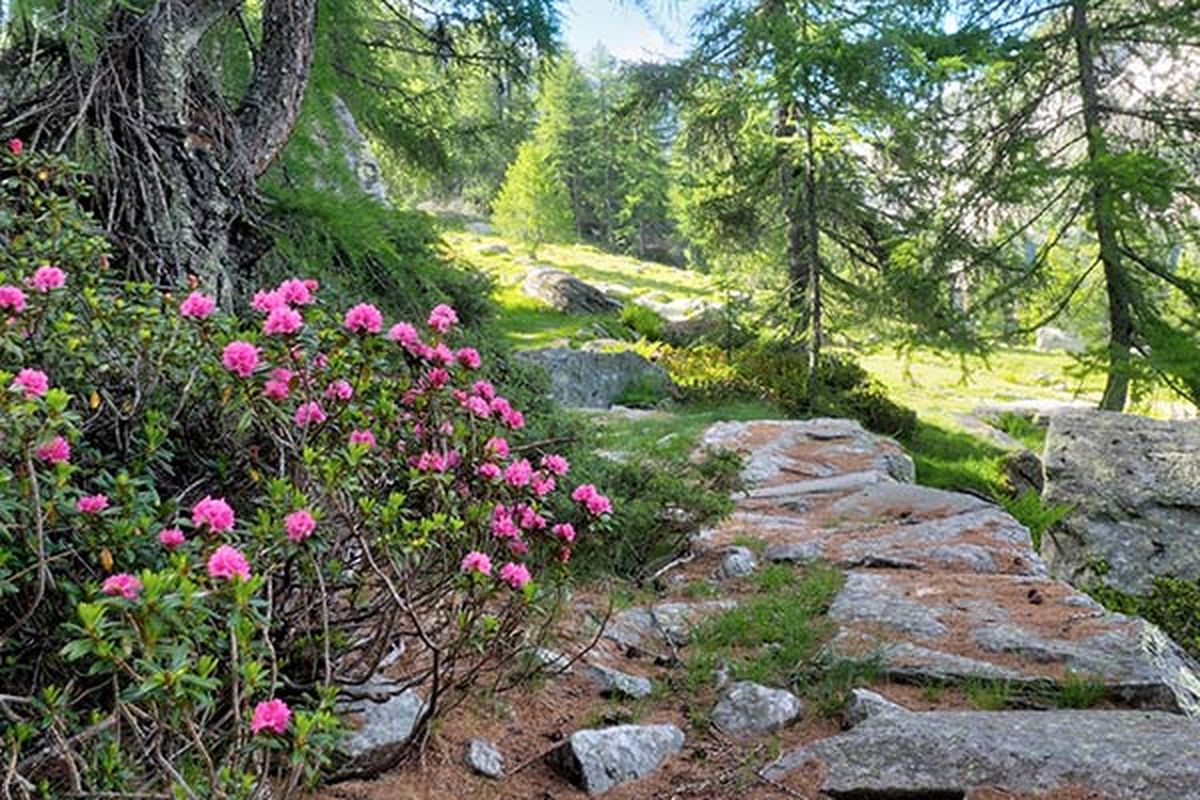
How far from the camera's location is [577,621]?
3143 mm

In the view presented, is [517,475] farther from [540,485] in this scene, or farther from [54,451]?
[54,451]

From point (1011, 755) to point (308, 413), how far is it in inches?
72.2

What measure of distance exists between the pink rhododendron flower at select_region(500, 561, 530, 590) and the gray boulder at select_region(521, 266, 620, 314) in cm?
1752

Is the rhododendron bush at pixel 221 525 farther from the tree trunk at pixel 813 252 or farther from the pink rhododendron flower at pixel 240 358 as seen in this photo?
the tree trunk at pixel 813 252

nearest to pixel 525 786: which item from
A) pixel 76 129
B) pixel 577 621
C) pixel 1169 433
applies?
pixel 577 621

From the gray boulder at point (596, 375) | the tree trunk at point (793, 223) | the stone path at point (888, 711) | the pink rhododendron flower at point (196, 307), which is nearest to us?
the pink rhododendron flower at point (196, 307)

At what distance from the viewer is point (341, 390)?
6.46 ft

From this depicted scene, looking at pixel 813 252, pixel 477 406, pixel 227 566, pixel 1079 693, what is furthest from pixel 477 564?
pixel 813 252

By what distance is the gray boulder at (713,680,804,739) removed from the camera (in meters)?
2.40

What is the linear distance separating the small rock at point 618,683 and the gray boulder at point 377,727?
720 mm

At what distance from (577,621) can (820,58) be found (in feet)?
26.1

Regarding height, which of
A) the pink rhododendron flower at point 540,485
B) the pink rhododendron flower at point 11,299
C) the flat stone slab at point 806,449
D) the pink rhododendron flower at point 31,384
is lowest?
the flat stone slab at point 806,449

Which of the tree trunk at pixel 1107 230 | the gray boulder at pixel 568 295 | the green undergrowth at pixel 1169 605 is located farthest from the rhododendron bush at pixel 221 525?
the gray boulder at pixel 568 295

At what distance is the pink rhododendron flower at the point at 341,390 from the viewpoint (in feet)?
6.46
